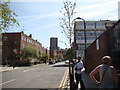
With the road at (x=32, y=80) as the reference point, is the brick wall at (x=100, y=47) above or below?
above

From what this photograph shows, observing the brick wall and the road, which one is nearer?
the brick wall

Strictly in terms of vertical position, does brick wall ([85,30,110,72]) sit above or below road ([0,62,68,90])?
above

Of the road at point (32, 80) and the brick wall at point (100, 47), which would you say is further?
the road at point (32, 80)

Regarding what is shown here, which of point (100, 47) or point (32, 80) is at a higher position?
point (100, 47)

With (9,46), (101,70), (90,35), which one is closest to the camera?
(101,70)

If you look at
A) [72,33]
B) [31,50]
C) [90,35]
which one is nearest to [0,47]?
[31,50]

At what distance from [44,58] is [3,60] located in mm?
27753

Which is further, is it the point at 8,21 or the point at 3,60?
the point at 3,60

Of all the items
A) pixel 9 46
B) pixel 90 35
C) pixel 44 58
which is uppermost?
pixel 90 35

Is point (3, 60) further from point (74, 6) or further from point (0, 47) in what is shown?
point (74, 6)

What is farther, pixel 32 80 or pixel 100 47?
pixel 32 80

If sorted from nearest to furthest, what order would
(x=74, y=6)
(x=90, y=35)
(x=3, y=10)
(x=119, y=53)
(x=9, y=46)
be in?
(x=119, y=53), (x=3, y=10), (x=74, y=6), (x=9, y=46), (x=90, y=35)

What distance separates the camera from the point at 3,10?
1194cm

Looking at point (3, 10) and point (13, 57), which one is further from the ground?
point (3, 10)
